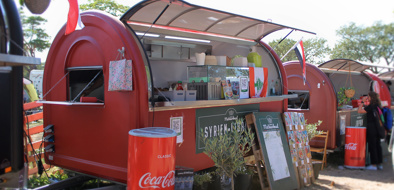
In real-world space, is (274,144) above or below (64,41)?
below

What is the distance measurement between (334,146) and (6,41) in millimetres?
7745

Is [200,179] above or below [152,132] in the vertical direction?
below

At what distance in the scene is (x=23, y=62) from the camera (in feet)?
8.02

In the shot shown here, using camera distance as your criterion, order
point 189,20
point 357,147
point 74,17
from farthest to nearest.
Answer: point 357,147
point 189,20
point 74,17

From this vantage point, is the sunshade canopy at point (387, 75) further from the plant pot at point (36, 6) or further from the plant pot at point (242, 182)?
the plant pot at point (36, 6)

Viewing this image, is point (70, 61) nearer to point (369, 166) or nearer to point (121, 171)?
point (121, 171)

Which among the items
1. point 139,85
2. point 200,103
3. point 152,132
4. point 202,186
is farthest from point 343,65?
point 152,132

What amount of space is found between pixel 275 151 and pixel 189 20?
2492mm

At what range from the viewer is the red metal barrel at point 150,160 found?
3.52m

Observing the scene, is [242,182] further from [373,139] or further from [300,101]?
[300,101]

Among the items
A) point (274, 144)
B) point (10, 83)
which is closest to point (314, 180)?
point (274, 144)

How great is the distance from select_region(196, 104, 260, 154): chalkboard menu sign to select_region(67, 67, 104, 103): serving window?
4.73 feet

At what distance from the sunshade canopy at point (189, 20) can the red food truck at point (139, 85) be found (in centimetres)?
1

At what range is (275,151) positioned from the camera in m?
5.44
